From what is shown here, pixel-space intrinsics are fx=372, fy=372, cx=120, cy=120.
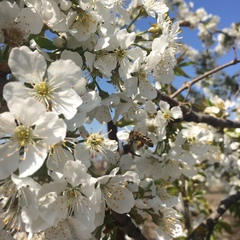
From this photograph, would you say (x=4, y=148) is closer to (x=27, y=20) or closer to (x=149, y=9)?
(x=27, y=20)

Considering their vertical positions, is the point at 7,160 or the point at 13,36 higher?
the point at 13,36

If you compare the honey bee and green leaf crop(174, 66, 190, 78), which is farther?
green leaf crop(174, 66, 190, 78)

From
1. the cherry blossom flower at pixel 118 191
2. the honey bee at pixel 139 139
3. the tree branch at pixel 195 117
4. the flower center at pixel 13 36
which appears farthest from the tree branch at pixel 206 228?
the flower center at pixel 13 36

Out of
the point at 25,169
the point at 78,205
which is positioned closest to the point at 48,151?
the point at 25,169

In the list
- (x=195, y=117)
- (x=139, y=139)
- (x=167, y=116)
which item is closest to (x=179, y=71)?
(x=195, y=117)

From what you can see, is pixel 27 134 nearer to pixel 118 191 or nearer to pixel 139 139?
pixel 118 191

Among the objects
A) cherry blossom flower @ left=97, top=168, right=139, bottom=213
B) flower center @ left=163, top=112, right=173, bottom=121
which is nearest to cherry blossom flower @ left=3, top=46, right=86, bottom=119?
cherry blossom flower @ left=97, top=168, right=139, bottom=213

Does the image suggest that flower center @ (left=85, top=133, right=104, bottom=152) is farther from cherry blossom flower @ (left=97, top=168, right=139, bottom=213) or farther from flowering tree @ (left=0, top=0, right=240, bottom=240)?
cherry blossom flower @ (left=97, top=168, right=139, bottom=213)

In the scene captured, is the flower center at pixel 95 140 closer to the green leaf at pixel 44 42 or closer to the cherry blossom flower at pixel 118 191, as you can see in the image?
the cherry blossom flower at pixel 118 191
